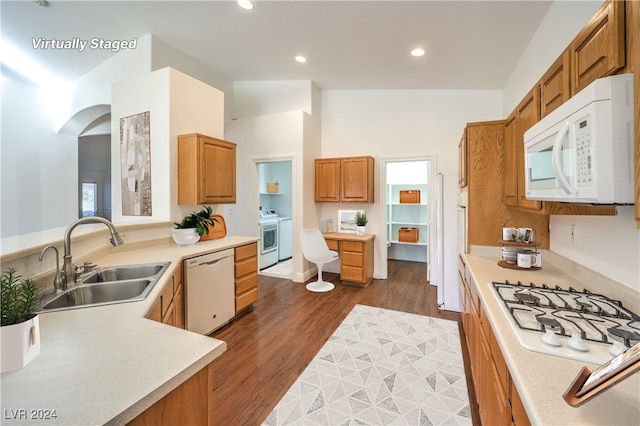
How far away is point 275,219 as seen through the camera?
5680 millimetres

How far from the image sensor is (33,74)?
13.5ft

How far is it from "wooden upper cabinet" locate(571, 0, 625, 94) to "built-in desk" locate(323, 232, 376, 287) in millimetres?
3264

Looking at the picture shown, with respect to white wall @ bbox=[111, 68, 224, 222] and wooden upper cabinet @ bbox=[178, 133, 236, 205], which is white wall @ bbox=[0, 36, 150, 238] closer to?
white wall @ bbox=[111, 68, 224, 222]

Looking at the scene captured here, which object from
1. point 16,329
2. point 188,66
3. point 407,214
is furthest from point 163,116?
point 407,214

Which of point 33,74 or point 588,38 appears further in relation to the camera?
point 33,74

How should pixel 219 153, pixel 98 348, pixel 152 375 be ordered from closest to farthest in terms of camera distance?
pixel 152 375, pixel 98 348, pixel 219 153

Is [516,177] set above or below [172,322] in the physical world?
above

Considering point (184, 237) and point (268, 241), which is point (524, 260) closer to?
point (184, 237)

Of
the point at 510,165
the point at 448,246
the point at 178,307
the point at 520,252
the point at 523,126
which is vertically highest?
the point at 523,126

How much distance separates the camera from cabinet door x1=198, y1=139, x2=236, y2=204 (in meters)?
3.09

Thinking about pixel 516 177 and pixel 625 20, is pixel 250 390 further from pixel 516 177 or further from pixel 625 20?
pixel 625 20

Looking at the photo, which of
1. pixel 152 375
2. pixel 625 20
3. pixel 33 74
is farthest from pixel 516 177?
pixel 33 74

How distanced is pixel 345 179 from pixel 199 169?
238 cm

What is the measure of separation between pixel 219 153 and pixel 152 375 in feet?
9.40
